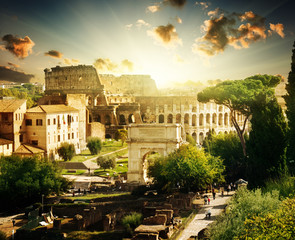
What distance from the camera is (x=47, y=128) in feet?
141

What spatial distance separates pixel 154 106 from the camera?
80250mm

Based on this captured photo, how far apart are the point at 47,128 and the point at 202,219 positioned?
26155 millimetres

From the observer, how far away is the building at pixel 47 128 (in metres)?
42.8

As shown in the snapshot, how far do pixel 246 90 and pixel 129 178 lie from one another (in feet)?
48.0

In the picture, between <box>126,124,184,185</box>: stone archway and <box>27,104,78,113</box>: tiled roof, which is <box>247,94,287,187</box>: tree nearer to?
<box>126,124,184,185</box>: stone archway

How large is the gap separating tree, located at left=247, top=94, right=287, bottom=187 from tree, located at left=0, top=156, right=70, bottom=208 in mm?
13795

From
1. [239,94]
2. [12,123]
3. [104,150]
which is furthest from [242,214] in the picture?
[104,150]

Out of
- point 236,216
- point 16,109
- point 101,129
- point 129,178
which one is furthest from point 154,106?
point 236,216

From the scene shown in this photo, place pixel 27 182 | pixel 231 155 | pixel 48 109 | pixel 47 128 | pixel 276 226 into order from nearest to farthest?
1. pixel 276 226
2. pixel 27 182
3. pixel 231 155
4. pixel 47 128
5. pixel 48 109

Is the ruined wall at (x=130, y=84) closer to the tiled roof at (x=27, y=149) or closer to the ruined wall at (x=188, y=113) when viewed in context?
the ruined wall at (x=188, y=113)

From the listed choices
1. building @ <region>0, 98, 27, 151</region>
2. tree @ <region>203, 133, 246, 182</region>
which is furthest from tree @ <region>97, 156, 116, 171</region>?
tree @ <region>203, 133, 246, 182</region>

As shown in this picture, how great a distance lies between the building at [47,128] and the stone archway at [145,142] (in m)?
14.6

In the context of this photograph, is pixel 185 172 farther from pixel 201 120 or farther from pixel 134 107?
pixel 201 120

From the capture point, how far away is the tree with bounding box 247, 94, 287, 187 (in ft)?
74.9
